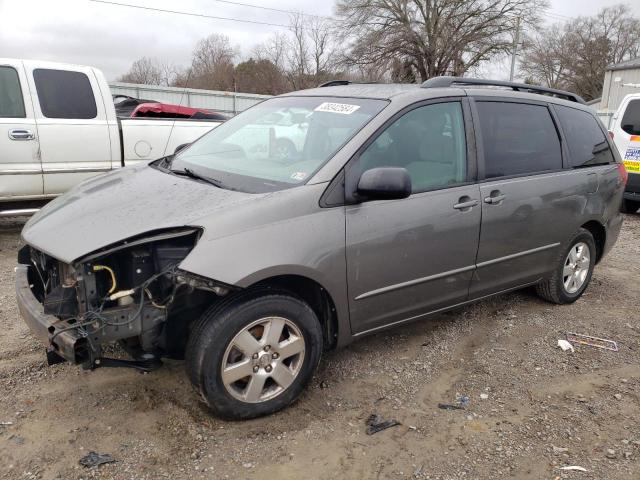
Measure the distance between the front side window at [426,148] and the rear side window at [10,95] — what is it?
4.60 metres

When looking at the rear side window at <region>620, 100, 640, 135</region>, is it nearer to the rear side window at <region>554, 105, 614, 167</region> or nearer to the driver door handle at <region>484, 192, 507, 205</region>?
the rear side window at <region>554, 105, 614, 167</region>

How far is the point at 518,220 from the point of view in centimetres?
390

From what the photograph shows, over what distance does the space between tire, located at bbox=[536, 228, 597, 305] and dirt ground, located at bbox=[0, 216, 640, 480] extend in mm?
615

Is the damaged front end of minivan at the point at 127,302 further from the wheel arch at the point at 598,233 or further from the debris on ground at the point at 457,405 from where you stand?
the wheel arch at the point at 598,233

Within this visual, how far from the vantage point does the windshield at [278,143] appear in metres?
3.13

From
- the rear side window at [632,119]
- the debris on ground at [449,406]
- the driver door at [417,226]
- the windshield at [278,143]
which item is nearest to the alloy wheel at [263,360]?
the driver door at [417,226]

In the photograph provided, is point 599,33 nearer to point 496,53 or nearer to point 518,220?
point 496,53

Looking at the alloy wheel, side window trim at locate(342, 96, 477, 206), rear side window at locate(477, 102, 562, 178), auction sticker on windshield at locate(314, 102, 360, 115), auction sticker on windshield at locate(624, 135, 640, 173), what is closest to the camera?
the alloy wheel

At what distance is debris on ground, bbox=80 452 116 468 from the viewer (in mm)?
2537

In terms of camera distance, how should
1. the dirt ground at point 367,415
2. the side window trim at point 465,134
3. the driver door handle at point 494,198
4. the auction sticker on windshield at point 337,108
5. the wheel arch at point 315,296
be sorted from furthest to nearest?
the driver door handle at point 494,198 < the auction sticker on windshield at point 337,108 < the side window trim at point 465,134 < the wheel arch at point 315,296 < the dirt ground at point 367,415

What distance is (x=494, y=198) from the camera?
3709mm

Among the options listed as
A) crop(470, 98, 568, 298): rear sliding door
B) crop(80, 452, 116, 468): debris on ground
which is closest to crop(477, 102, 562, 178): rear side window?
crop(470, 98, 568, 298): rear sliding door

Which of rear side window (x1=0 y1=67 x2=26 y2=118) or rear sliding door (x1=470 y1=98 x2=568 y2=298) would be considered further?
rear side window (x1=0 y1=67 x2=26 y2=118)

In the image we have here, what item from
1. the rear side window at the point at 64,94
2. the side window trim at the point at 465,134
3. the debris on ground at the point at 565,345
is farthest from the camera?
the rear side window at the point at 64,94
